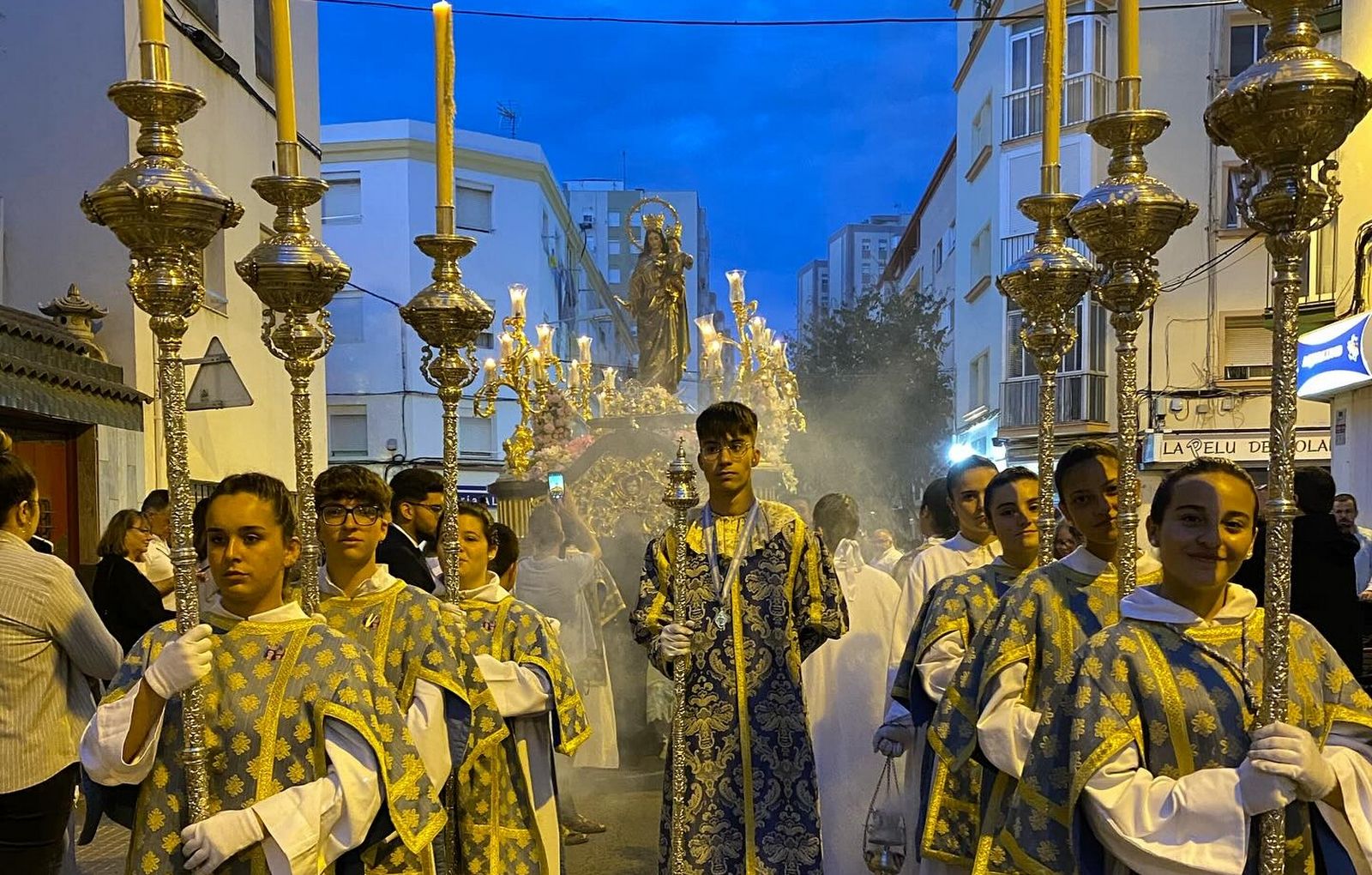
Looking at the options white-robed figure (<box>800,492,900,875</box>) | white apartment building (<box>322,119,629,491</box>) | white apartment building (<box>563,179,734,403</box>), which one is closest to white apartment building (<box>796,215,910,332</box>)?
white apartment building (<box>563,179,734,403</box>)

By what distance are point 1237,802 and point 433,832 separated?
1.86 metres

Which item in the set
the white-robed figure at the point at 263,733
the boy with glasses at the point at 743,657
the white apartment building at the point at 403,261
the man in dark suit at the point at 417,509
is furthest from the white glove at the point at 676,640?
the white apartment building at the point at 403,261

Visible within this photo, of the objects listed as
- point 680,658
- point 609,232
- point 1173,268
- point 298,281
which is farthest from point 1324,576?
point 609,232

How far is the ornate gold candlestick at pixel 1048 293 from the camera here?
3992mm

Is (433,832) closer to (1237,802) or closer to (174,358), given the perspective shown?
(174,358)

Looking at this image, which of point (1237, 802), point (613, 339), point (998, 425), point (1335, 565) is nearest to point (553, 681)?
point (1237, 802)

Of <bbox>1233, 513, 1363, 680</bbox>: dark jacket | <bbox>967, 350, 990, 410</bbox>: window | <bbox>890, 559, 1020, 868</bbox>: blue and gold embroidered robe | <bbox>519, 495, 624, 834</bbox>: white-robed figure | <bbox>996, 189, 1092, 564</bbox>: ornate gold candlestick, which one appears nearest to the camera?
<bbox>996, 189, 1092, 564</bbox>: ornate gold candlestick

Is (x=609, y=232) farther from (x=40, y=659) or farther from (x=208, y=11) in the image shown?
(x=40, y=659)

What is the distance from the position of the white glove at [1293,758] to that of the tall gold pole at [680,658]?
2.12 meters

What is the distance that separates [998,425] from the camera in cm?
2675

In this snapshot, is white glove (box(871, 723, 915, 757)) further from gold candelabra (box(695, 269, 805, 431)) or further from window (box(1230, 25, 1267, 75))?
window (box(1230, 25, 1267, 75))

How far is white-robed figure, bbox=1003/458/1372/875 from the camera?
2531mm

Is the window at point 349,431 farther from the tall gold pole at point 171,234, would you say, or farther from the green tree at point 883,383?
the tall gold pole at point 171,234

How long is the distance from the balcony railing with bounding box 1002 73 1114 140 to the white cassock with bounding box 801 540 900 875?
18789 millimetres
